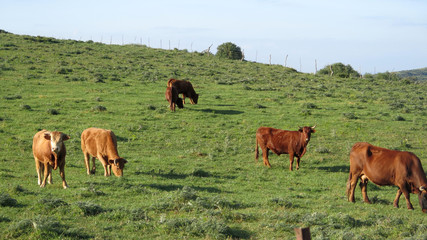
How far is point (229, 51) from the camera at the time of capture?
252 ft

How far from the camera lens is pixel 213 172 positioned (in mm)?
16469

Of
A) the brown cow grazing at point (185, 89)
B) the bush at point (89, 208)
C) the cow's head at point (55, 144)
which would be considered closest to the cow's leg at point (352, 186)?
the bush at point (89, 208)

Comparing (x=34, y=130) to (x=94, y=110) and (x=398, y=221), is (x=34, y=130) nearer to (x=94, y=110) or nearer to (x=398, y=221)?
(x=94, y=110)

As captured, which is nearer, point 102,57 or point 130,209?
point 130,209

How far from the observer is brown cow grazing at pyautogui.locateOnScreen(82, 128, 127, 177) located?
46.7ft

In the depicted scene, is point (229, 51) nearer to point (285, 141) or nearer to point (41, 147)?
point (285, 141)

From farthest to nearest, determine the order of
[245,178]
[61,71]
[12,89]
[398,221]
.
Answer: [61,71]
[12,89]
[245,178]
[398,221]

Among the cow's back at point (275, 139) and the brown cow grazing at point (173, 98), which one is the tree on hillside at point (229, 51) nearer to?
the brown cow grazing at point (173, 98)

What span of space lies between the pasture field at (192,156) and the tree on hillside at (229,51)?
100 feet

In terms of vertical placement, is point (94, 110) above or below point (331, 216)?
above

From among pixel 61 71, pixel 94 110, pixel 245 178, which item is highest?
pixel 61 71

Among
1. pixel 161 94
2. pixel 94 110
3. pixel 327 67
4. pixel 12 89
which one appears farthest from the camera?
pixel 327 67

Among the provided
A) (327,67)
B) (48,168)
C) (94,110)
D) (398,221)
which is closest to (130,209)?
(48,168)

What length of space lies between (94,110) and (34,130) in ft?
17.8
